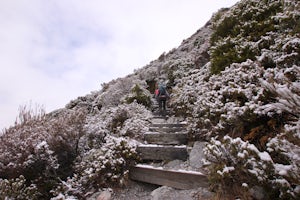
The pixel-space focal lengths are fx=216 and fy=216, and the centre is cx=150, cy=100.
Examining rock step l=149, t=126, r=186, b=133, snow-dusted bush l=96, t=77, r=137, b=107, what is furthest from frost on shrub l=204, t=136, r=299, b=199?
snow-dusted bush l=96, t=77, r=137, b=107

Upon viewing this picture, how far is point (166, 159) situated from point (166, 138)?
0.89 meters

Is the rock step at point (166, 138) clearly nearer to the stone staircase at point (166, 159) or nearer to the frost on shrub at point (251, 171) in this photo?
the stone staircase at point (166, 159)

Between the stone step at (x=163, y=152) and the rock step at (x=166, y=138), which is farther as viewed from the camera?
the rock step at (x=166, y=138)

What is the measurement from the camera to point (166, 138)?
562 cm

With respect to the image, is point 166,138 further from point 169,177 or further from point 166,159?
point 169,177

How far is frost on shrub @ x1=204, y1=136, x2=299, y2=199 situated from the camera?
6.24 feet

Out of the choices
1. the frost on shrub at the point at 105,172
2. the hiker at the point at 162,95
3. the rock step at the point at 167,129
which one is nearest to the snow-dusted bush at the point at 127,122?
the rock step at the point at 167,129

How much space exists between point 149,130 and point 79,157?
2.10 metres

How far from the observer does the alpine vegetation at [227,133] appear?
7.25 feet

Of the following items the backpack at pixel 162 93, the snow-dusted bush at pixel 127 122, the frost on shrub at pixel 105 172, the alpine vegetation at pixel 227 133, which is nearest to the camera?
the alpine vegetation at pixel 227 133

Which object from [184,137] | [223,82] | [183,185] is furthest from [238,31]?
[183,185]

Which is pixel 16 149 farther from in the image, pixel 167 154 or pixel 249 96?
pixel 249 96

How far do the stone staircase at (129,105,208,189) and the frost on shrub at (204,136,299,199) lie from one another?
0.69m

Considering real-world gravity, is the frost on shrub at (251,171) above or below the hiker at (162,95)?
below
